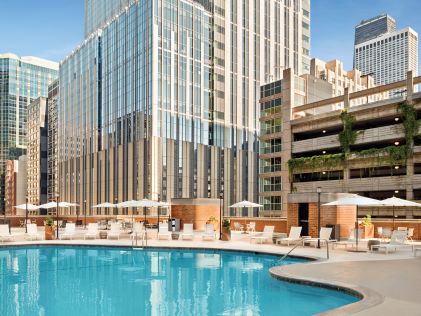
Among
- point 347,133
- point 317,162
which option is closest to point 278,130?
point 317,162

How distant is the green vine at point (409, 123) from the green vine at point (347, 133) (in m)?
5.06

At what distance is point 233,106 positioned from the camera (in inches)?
3233

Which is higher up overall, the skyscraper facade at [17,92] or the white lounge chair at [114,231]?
Answer: the skyscraper facade at [17,92]

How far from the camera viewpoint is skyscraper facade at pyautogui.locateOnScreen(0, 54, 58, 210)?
15062 cm

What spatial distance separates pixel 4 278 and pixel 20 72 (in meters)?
152

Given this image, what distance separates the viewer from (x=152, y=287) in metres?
14.7

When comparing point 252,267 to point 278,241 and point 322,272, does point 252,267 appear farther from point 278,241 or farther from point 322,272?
point 278,241

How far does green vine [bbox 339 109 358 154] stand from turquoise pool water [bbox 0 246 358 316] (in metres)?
27.9

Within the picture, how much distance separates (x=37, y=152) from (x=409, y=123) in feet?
352

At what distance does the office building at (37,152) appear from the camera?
121625 millimetres

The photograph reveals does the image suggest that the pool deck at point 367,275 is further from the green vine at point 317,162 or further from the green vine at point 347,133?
the green vine at point 317,162

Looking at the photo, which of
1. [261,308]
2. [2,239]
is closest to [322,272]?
[261,308]

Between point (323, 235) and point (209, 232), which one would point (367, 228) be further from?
point (209, 232)

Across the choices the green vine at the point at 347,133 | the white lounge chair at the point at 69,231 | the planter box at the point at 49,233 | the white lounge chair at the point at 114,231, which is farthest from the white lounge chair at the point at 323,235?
the green vine at the point at 347,133
